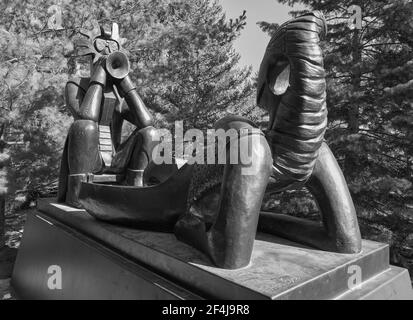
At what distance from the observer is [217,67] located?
12.2 metres

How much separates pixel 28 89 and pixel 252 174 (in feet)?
20.0

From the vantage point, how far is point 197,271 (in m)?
1.63

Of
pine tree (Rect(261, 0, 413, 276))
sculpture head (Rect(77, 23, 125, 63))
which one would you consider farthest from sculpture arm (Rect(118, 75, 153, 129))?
pine tree (Rect(261, 0, 413, 276))

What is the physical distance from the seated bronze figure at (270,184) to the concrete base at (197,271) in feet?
0.32

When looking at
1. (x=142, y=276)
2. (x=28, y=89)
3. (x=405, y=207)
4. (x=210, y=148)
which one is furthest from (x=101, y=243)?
(x=405, y=207)

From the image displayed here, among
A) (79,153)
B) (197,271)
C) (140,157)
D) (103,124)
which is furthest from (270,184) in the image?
(103,124)

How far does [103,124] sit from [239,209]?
288 centimetres

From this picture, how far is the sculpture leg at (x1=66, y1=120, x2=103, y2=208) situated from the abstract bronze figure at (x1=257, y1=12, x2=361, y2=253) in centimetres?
216

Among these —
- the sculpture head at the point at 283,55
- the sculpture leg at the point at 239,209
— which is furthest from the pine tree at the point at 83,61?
the sculpture leg at the point at 239,209

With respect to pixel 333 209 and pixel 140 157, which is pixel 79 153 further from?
pixel 333 209

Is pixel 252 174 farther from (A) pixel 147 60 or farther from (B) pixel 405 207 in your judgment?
(A) pixel 147 60

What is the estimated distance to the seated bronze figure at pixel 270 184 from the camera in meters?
1.63

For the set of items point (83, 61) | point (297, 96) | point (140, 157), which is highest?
point (83, 61)
